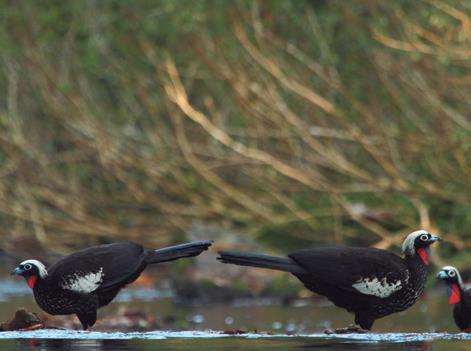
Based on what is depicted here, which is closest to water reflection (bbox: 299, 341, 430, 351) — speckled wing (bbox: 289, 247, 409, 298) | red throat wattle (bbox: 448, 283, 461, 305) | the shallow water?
the shallow water

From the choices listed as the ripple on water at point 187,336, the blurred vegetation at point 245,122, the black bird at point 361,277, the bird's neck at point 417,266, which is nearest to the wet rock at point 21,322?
the ripple on water at point 187,336

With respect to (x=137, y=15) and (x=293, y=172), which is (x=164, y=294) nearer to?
(x=293, y=172)

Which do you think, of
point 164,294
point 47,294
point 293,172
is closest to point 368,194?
point 293,172

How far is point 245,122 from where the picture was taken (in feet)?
76.0

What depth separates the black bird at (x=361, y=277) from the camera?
1149 cm

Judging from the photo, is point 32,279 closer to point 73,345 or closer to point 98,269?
point 98,269

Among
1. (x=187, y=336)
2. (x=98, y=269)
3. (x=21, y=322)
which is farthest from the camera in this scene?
(x=21, y=322)

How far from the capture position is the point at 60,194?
82.3ft

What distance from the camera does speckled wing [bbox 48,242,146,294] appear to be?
1165 centimetres

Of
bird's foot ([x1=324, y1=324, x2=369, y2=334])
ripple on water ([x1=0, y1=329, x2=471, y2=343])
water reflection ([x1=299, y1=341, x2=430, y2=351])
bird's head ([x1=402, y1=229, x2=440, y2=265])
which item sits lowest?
water reflection ([x1=299, y1=341, x2=430, y2=351])

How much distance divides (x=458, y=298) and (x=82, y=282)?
132 inches

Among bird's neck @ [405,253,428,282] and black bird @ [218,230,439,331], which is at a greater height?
bird's neck @ [405,253,428,282]

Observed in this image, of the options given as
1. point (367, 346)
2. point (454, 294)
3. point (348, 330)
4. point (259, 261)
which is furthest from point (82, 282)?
point (454, 294)

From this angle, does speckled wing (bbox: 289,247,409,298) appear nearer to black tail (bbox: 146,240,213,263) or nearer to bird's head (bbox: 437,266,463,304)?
black tail (bbox: 146,240,213,263)
